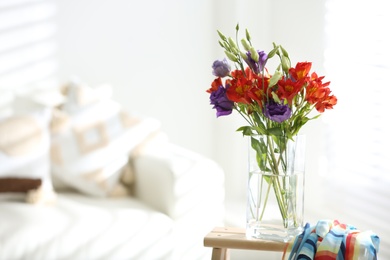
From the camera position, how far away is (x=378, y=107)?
127 inches

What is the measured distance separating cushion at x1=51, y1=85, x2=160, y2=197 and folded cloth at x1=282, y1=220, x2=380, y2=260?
4.42 feet

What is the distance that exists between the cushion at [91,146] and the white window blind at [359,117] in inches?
35.0

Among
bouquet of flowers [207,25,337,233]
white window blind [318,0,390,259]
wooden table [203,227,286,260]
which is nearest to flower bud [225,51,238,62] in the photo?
bouquet of flowers [207,25,337,233]

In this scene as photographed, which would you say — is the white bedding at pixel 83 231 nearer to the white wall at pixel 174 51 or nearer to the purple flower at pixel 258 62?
the white wall at pixel 174 51

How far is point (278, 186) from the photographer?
2068mm

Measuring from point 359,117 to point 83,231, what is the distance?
131cm

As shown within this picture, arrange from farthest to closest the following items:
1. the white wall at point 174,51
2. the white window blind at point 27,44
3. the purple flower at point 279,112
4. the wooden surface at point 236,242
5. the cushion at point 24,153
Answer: the white wall at point 174,51, the white window blind at point 27,44, the cushion at point 24,153, the wooden surface at point 236,242, the purple flower at point 279,112

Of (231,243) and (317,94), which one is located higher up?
(317,94)

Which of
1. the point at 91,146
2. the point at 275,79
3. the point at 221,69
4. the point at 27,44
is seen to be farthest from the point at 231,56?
the point at 27,44

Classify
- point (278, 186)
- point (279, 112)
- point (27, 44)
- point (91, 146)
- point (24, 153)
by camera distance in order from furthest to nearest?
point (27, 44), point (91, 146), point (24, 153), point (278, 186), point (279, 112)

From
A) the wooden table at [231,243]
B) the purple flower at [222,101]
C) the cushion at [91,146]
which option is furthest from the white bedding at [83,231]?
the purple flower at [222,101]

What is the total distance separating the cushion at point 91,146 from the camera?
327 centimetres

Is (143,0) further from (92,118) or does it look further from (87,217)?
(87,217)

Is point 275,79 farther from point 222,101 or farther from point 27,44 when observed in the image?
point 27,44
